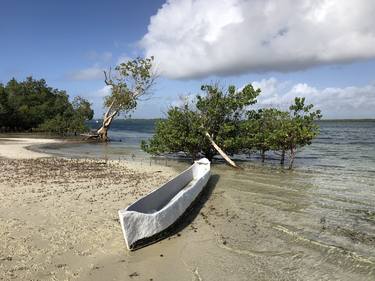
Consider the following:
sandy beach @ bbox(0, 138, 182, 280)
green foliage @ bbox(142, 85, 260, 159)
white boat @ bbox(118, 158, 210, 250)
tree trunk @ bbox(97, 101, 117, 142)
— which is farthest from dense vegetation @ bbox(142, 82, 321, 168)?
tree trunk @ bbox(97, 101, 117, 142)

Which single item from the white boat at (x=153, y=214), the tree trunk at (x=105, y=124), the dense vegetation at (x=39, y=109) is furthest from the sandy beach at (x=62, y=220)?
the dense vegetation at (x=39, y=109)

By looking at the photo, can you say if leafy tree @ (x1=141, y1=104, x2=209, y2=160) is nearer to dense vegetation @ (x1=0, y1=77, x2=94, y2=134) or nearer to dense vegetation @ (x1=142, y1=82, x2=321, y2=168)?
dense vegetation @ (x1=142, y1=82, x2=321, y2=168)

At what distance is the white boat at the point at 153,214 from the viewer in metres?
8.52

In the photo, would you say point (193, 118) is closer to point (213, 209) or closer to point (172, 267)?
point (213, 209)

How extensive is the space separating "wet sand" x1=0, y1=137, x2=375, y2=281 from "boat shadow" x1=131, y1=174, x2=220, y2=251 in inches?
2.8

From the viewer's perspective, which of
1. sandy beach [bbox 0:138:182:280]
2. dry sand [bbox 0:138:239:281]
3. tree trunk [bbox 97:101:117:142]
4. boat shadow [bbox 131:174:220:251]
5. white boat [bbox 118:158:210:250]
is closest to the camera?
dry sand [bbox 0:138:239:281]

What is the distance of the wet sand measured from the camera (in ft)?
25.6

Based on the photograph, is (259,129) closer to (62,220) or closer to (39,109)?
(62,220)

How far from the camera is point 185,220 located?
11422mm

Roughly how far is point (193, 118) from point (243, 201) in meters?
10.9

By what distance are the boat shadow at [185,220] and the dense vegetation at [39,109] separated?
43.3 metres

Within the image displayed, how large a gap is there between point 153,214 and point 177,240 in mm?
1040

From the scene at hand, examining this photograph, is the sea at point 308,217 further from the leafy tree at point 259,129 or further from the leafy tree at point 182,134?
the leafy tree at point 182,134

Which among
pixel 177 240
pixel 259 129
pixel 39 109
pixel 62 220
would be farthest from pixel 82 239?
pixel 39 109
